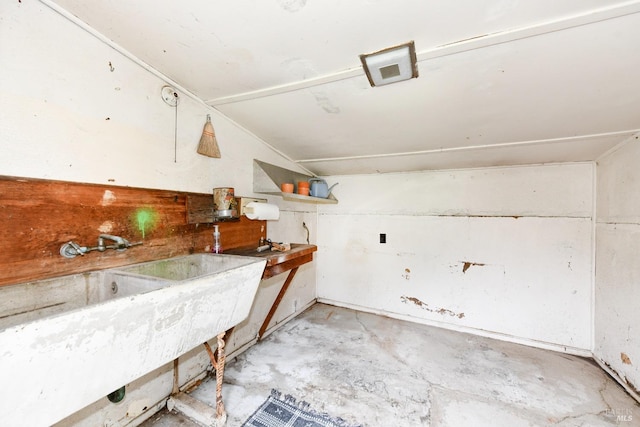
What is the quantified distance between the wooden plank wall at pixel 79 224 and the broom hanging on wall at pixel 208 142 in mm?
353

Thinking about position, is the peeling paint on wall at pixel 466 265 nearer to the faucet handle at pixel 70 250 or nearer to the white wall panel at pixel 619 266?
the white wall panel at pixel 619 266

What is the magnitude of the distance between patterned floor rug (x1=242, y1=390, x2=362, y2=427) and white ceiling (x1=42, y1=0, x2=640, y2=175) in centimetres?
223

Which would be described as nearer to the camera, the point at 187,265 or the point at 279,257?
the point at 187,265

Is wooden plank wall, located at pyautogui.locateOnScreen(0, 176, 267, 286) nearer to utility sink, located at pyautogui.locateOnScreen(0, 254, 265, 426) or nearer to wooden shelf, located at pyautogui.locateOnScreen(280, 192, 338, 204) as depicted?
utility sink, located at pyautogui.locateOnScreen(0, 254, 265, 426)

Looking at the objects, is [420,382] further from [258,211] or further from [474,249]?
[258,211]

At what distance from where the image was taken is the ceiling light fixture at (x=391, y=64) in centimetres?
135

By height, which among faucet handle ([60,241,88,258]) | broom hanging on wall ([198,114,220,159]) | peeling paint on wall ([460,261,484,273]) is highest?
broom hanging on wall ([198,114,220,159])

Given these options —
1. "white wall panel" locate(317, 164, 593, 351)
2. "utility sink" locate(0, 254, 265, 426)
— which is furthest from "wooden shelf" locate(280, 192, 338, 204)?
"utility sink" locate(0, 254, 265, 426)

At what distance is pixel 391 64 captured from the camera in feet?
4.73

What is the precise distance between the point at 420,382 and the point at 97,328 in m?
2.30

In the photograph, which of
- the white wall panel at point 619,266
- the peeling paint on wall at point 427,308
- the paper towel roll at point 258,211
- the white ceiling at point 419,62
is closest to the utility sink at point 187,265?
the paper towel roll at point 258,211

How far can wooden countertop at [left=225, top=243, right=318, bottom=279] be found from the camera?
1.99 meters

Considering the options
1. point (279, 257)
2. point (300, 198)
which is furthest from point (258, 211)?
point (300, 198)

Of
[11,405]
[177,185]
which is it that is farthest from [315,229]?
[11,405]
